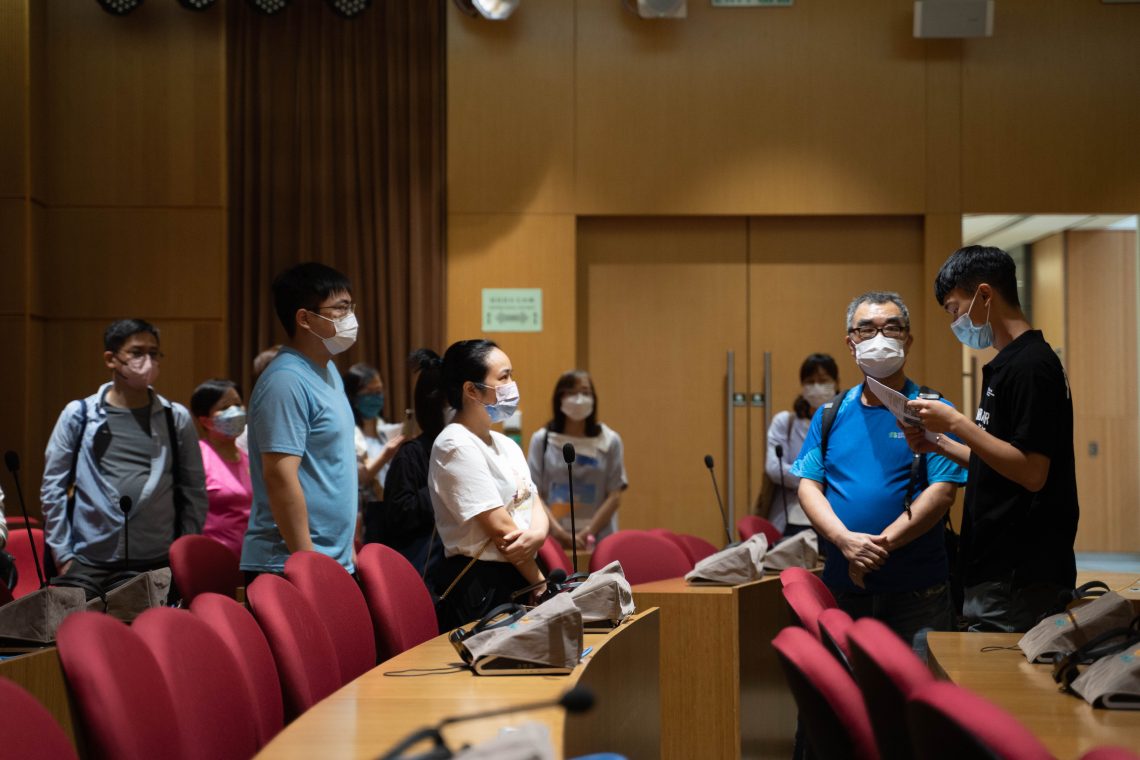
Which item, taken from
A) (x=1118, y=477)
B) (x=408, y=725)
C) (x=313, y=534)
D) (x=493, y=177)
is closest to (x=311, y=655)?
(x=408, y=725)

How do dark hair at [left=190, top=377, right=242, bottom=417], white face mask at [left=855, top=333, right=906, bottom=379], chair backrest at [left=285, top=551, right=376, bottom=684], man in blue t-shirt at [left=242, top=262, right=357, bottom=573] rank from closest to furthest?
chair backrest at [left=285, top=551, right=376, bottom=684], man in blue t-shirt at [left=242, top=262, right=357, bottom=573], white face mask at [left=855, top=333, right=906, bottom=379], dark hair at [left=190, top=377, right=242, bottom=417]

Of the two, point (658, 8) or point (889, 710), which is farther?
point (658, 8)

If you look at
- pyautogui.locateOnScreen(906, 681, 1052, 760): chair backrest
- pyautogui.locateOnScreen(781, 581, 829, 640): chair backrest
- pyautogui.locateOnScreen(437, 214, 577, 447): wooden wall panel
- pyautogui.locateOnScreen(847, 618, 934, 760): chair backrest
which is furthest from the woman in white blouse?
pyautogui.locateOnScreen(906, 681, 1052, 760): chair backrest

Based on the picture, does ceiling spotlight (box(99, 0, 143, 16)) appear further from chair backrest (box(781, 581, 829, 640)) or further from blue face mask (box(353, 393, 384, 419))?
chair backrest (box(781, 581, 829, 640))

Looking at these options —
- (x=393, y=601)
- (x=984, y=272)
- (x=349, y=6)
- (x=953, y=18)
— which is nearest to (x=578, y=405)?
(x=393, y=601)

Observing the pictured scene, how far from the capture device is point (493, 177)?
715cm

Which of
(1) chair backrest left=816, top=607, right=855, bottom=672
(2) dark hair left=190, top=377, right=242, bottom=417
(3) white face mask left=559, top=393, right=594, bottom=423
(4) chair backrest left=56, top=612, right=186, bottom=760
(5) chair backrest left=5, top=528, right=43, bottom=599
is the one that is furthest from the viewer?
(3) white face mask left=559, top=393, right=594, bottom=423

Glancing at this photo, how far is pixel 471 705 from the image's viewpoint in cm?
224

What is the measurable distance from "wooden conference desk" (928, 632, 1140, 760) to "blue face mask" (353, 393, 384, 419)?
344cm

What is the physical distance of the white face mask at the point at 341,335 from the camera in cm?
362

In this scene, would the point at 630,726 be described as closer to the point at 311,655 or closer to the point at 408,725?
the point at 311,655

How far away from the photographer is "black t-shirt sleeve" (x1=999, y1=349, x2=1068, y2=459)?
2.96 m

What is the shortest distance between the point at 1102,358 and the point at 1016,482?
266 inches

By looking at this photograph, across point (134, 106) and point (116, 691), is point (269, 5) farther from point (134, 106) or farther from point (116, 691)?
point (116, 691)
